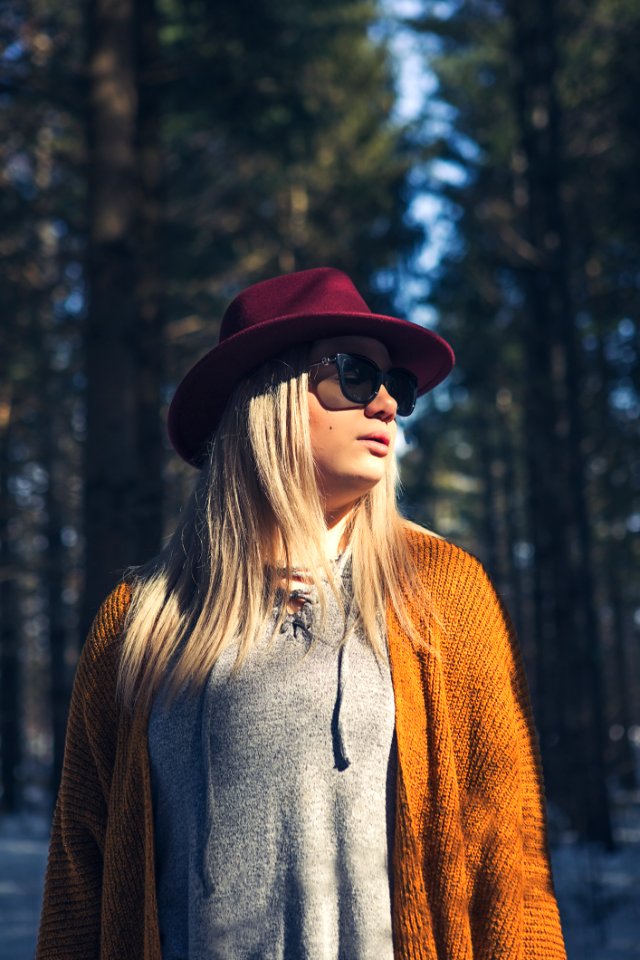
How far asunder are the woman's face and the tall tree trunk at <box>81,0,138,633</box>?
4.06m

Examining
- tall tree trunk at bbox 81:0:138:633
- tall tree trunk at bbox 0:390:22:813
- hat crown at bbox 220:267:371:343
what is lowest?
tall tree trunk at bbox 0:390:22:813

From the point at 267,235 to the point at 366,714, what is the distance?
44.6 ft

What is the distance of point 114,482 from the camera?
650 cm

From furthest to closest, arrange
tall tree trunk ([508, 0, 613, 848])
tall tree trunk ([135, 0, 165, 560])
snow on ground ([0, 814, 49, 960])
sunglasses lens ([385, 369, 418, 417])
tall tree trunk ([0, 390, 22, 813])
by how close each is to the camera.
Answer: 1. tall tree trunk ([0, 390, 22, 813])
2. tall tree trunk ([508, 0, 613, 848])
3. tall tree trunk ([135, 0, 165, 560])
4. snow on ground ([0, 814, 49, 960])
5. sunglasses lens ([385, 369, 418, 417])

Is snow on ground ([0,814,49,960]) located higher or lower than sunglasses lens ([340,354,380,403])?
lower

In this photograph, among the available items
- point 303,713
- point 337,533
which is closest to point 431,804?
point 303,713

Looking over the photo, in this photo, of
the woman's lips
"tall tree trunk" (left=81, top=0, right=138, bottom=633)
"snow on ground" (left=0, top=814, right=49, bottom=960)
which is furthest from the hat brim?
"snow on ground" (left=0, top=814, right=49, bottom=960)

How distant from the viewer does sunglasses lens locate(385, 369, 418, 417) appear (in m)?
2.69

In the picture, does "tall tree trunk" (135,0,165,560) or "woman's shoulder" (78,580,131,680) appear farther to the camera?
"tall tree trunk" (135,0,165,560)

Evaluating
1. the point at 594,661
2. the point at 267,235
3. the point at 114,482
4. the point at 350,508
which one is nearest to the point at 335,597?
the point at 350,508

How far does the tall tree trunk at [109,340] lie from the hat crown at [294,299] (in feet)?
12.6

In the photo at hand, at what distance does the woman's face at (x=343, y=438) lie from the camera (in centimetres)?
251

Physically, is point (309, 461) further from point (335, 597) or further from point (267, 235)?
point (267, 235)

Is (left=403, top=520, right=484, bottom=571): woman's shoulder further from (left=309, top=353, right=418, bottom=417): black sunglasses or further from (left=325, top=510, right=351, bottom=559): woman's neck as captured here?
(left=309, top=353, right=418, bottom=417): black sunglasses
